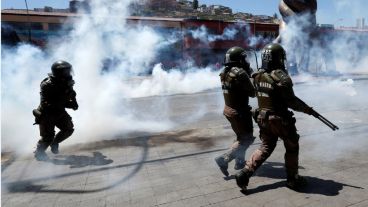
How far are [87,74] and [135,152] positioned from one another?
8537mm

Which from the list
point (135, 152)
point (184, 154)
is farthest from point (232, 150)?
point (135, 152)

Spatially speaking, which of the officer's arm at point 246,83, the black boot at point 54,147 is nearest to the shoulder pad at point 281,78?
the officer's arm at point 246,83

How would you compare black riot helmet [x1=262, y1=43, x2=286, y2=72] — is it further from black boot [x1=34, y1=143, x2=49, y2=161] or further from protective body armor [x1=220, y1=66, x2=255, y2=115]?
black boot [x1=34, y1=143, x2=49, y2=161]

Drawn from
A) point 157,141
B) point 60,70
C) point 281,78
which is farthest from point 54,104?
point 281,78

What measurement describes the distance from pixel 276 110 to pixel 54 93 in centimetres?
396

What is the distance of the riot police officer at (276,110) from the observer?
4.26 meters

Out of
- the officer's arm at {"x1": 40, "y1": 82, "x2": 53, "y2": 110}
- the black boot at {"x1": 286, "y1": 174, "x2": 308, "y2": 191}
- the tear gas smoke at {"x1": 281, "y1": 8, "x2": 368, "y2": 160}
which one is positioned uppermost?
the officer's arm at {"x1": 40, "y1": 82, "x2": 53, "y2": 110}

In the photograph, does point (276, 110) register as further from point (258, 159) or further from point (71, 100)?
point (71, 100)

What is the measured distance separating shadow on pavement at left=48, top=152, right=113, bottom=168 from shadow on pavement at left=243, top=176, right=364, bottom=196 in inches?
111

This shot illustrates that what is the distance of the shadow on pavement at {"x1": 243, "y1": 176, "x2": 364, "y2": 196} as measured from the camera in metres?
4.45

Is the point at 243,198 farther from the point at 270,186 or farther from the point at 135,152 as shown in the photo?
the point at 135,152

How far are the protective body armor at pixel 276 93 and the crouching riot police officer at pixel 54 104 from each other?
138 inches

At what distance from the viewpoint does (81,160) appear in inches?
259

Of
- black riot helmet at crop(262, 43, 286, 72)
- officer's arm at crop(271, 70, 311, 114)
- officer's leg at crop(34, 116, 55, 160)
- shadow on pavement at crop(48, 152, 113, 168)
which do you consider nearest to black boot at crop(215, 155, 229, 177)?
officer's arm at crop(271, 70, 311, 114)
